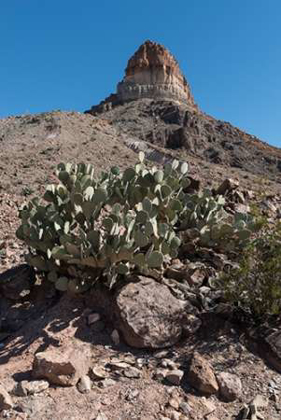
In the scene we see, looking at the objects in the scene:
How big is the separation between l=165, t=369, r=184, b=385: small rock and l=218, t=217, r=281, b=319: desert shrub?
0.89 meters

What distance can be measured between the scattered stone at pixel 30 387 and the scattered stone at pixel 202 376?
1.03 m

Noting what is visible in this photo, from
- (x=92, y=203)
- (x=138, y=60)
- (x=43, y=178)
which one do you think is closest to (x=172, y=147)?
(x=43, y=178)

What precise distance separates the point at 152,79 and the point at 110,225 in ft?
169

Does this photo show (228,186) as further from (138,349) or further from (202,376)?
(202,376)

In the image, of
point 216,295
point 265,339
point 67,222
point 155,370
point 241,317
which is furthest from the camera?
point 67,222

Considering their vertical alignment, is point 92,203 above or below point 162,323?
above

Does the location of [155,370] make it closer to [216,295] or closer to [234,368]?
[234,368]

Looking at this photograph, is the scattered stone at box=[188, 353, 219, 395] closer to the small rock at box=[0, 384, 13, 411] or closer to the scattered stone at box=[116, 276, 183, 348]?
the scattered stone at box=[116, 276, 183, 348]

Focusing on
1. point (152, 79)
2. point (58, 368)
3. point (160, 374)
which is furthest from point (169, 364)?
point (152, 79)

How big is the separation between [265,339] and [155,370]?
3.17 feet

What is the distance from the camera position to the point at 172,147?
28500 mm

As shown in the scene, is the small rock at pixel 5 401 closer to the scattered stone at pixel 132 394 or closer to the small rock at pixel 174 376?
the scattered stone at pixel 132 394

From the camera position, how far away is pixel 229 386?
2.73 m

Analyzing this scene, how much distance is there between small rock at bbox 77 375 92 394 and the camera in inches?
106
